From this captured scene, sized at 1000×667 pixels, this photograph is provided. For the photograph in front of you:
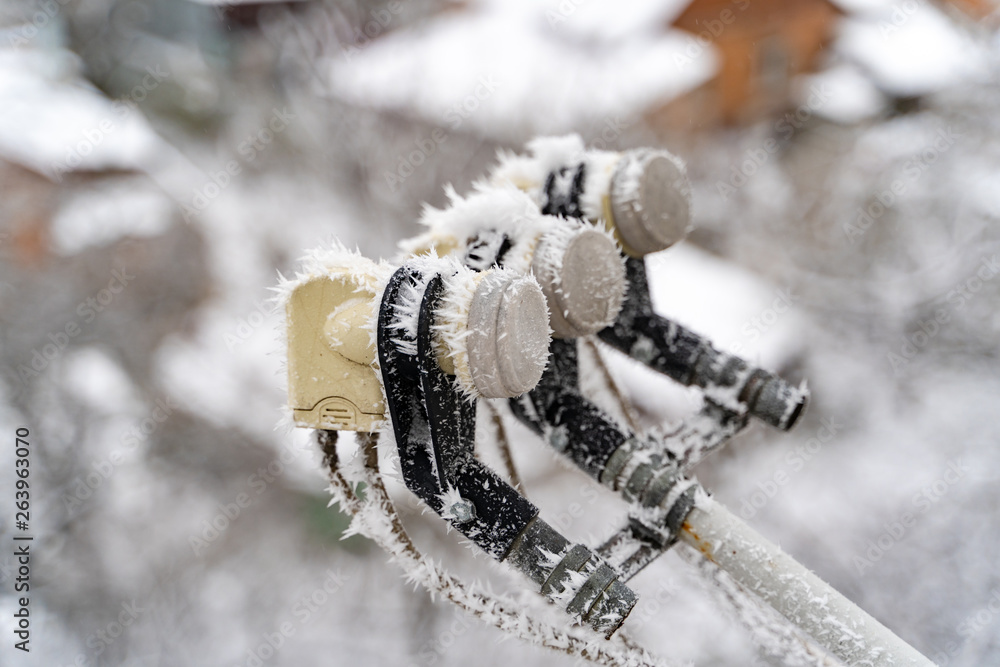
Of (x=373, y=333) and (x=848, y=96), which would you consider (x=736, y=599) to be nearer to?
(x=373, y=333)

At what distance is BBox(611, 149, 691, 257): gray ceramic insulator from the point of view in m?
0.61

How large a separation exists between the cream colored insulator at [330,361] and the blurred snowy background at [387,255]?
3.10 feet

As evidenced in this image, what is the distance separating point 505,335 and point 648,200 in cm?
31

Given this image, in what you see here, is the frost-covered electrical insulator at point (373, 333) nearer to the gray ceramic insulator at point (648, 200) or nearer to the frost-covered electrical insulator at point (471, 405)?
the frost-covered electrical insulator at point (471, 405)

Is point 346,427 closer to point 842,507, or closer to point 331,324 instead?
point 331,324

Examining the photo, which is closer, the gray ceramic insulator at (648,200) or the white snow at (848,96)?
the gray ceramic insulator at (648,200)

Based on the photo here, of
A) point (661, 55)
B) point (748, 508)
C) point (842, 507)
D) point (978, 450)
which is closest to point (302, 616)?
point (748, 508)

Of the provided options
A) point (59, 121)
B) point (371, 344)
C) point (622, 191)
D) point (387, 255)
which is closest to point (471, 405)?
point (371, 344)

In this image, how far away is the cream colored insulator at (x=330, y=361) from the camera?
0.48 meters

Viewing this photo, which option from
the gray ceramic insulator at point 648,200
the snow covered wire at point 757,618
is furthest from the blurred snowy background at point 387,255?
the gray ceramic insulator at point 648,200

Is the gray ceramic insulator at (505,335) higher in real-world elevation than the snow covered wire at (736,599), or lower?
higher

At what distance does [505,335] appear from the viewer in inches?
15.7

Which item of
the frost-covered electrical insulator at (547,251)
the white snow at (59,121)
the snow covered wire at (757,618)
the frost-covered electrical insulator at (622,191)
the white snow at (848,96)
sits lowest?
the white snow at (59,121)

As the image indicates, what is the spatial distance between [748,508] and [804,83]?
10.5 ft
